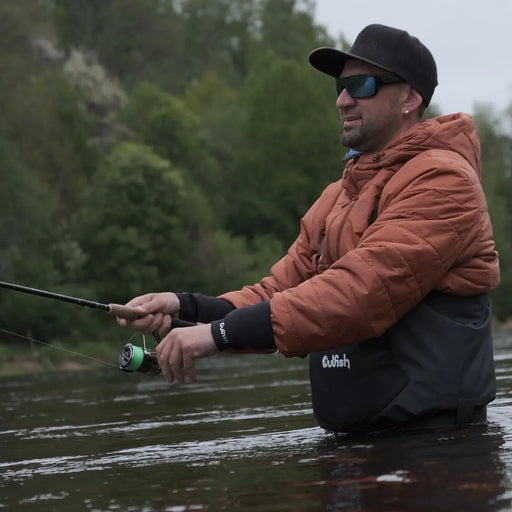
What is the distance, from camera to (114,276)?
53.1m

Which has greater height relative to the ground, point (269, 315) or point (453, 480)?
point (269, 315)

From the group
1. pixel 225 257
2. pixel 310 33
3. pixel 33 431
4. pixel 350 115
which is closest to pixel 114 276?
pixel 225 257

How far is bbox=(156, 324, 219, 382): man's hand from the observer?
5570 mm

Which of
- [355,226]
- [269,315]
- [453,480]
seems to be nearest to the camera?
[453,480]

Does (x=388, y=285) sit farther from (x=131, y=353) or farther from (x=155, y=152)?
(x=155, y=152)

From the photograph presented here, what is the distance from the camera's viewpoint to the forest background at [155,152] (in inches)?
2000

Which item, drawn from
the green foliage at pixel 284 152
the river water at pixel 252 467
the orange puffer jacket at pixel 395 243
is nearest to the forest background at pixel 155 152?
the green foliage at pixel 284 152

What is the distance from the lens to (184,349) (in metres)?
5.57

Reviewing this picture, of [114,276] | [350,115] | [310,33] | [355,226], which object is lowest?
[355,226]

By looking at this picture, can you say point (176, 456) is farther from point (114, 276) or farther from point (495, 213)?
point (495, 213)

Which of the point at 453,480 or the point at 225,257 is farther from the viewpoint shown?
the point at 225,257

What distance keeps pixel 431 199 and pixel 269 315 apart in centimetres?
85

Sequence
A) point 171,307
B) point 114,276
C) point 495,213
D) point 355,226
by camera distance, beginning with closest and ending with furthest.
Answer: point 355,226
point 171,307
point 114,276
point 495,213

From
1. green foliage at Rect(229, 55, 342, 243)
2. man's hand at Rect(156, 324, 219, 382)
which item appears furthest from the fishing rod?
green foliage at Rect(229, 55, 342, 243)
